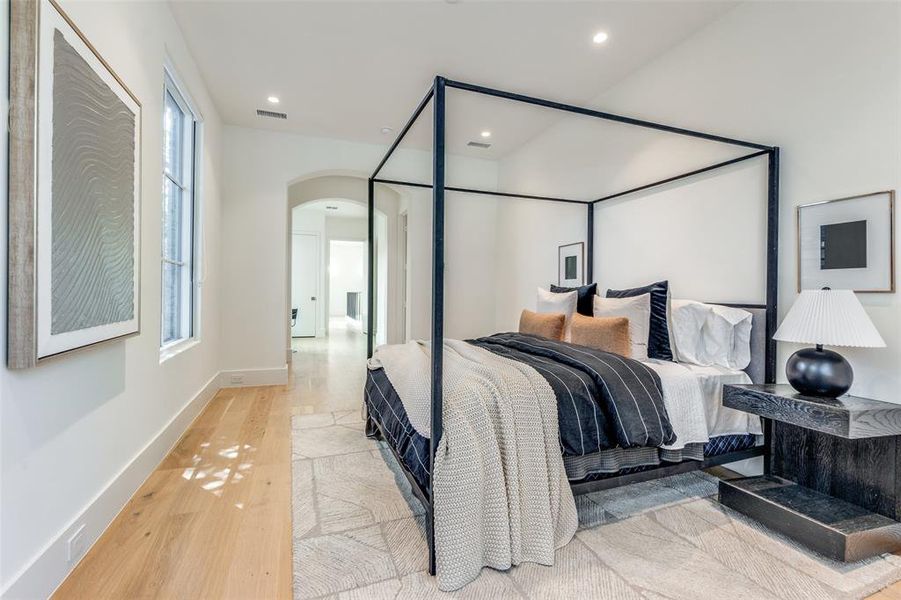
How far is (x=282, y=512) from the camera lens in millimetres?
2049

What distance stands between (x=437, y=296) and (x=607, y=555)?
1.28 metres

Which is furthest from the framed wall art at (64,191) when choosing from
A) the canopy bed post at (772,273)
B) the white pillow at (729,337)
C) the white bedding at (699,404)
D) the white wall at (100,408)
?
the canopy bed post at (772,273)

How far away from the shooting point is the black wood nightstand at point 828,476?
1.68 m

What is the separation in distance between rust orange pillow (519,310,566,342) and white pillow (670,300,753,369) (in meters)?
0.81

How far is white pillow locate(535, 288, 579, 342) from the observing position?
10.8 feet

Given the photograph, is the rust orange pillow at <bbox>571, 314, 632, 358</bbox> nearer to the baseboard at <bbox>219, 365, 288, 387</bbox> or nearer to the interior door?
the baseboard at <bbox>219, 365, 288, 387</bbox>

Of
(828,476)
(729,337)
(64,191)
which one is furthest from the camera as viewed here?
(729,337)

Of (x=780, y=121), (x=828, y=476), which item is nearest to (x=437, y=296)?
(x=828, y=476)

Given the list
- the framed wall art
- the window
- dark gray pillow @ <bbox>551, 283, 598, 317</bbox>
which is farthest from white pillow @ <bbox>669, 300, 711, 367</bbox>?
the window

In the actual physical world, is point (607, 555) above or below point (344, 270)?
below

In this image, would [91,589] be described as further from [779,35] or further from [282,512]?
[779,35]

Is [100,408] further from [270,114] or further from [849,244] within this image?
[849,244]

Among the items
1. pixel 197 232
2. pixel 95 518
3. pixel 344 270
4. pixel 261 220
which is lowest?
pixel 95 518

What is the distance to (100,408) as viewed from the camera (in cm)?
181
